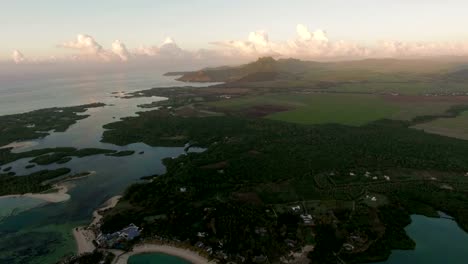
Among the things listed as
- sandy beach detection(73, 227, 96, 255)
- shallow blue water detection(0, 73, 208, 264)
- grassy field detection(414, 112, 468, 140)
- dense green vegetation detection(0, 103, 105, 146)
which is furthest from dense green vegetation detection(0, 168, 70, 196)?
grassy field detection(414, 112, 468, 140)

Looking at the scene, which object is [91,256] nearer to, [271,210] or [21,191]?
[271,210]

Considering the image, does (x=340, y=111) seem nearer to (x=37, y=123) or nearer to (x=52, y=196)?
(x=52, y=196)

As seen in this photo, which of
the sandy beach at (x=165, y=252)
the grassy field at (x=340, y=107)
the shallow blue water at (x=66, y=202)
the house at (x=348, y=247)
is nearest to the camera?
the sandy beach at (x=165, y=252)

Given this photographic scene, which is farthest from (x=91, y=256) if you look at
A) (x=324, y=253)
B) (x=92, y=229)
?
(x=324, y=253)

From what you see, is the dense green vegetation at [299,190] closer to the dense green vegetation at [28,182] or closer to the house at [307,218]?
the house at [307,218]

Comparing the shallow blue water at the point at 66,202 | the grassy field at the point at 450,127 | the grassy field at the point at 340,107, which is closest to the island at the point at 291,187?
the grassy field at the point at 340,107

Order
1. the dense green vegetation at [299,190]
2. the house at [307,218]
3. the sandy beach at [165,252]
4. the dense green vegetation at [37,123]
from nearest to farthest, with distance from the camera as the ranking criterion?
1. the sandy beach at [165,252]
2. the dense green vegetation at [299,190]
3. the house at [307,218]
4. the dense green vegetation at [37,123]
